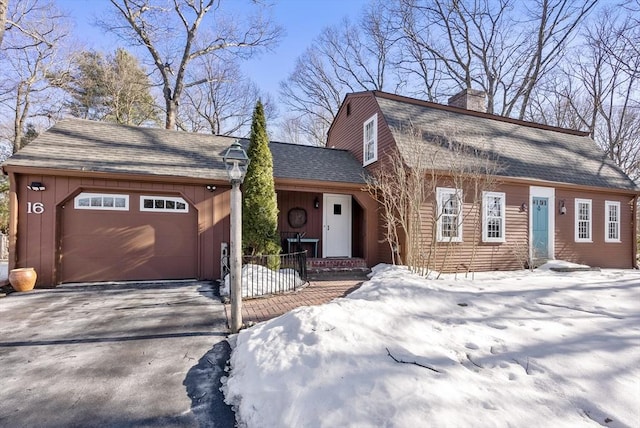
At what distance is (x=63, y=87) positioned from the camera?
1603 centimetres

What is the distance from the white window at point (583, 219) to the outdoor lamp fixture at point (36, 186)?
15175 millimetres

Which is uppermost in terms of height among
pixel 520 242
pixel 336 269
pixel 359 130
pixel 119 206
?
pixel 359 130

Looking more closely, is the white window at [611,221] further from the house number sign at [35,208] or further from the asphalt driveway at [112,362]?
the house number sign at [35,208]

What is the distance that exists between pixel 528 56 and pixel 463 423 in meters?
21.7

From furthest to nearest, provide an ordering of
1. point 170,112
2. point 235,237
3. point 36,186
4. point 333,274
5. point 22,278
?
point 170,112 → point 333,274 → point 36,186 → point 22,278 → point 235,237

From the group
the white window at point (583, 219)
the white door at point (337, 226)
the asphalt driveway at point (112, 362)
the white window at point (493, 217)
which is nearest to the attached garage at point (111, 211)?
the asphalt driveway at point (112, 362)

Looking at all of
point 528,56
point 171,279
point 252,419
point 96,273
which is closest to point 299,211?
point 171,279

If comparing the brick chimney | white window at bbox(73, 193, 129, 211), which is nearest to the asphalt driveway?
white window at bbox(73, 193, 129, 211)

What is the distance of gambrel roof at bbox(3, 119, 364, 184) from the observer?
283 inches

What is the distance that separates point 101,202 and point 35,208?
119 centimetres

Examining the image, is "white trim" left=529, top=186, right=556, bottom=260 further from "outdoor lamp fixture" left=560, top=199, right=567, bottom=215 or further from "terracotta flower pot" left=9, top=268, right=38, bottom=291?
"terracotta flower pot" left=9, top=268, right=38, bottom=291

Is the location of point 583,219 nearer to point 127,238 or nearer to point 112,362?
point 112,362

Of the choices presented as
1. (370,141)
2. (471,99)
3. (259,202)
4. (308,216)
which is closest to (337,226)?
(308,216)

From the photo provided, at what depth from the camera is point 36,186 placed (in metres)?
6.75
